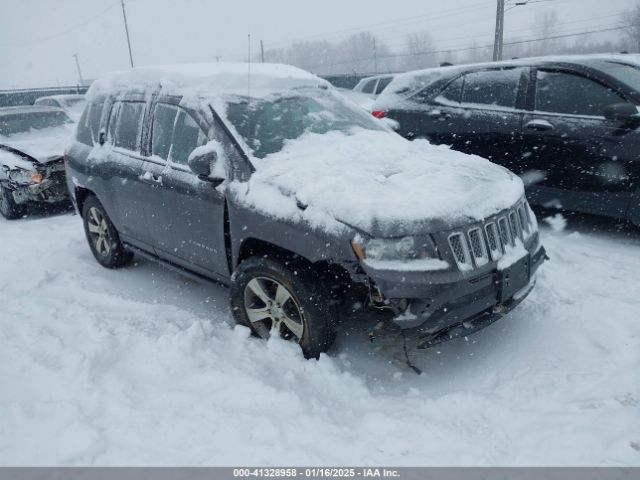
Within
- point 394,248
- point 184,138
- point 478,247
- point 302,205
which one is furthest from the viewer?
point 184,138

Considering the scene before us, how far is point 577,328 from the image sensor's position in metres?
3.41

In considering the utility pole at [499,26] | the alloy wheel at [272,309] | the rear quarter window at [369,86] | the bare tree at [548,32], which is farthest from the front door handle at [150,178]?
the bare tree at [548,32]

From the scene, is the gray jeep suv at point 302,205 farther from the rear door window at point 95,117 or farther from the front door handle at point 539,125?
the front door handle at point 539,125

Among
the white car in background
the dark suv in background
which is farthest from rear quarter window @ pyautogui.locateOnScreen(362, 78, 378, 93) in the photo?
the dark suv in background

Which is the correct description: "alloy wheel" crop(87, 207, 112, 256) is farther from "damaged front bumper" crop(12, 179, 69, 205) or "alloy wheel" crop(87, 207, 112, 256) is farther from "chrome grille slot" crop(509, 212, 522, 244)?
"chrome grille slot" crop(509, 212, 522, 244)

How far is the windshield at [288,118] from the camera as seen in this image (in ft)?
11.4

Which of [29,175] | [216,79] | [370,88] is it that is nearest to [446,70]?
[216,79]

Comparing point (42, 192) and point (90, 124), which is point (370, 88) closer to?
point (42, 192)

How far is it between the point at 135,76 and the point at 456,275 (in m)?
3.35

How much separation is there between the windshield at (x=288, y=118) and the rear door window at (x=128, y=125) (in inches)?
41.6

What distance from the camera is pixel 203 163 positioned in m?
3.18

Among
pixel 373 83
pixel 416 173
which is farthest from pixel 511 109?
pixel 373 83

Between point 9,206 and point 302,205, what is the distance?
602 cm

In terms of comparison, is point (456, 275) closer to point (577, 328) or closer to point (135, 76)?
point (577, 328)
